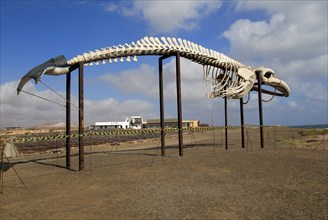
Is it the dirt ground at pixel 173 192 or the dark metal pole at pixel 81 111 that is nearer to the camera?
the dirt ground at pixel 173 192

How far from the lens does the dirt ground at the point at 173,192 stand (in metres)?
6.28

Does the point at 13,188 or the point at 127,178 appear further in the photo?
the point at 127,178

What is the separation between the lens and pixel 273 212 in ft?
20.0

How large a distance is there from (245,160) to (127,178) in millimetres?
6268

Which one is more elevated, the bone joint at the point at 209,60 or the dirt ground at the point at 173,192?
the bone joint at the point at 209,60

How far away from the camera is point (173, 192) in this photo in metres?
7.93

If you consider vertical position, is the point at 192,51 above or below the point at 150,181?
above

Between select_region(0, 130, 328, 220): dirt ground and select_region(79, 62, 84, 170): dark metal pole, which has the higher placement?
A: select_region(79, 62, 84, 170): dark metal pole

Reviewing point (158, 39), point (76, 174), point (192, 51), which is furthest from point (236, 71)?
point (76, 174)

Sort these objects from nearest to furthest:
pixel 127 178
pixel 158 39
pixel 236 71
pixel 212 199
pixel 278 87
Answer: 1. pixel 212 199
2. pixel 127 178
3. pixel 158 39
4. pixel 236 71
5. pixel 278 87

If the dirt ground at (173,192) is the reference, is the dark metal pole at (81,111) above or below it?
above

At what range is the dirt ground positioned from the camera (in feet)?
20.6

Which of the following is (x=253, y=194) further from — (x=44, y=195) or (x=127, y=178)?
(x=44, y=195)

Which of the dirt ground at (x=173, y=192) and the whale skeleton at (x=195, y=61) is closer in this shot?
→ the dirt ground at (x=173, y=192)
